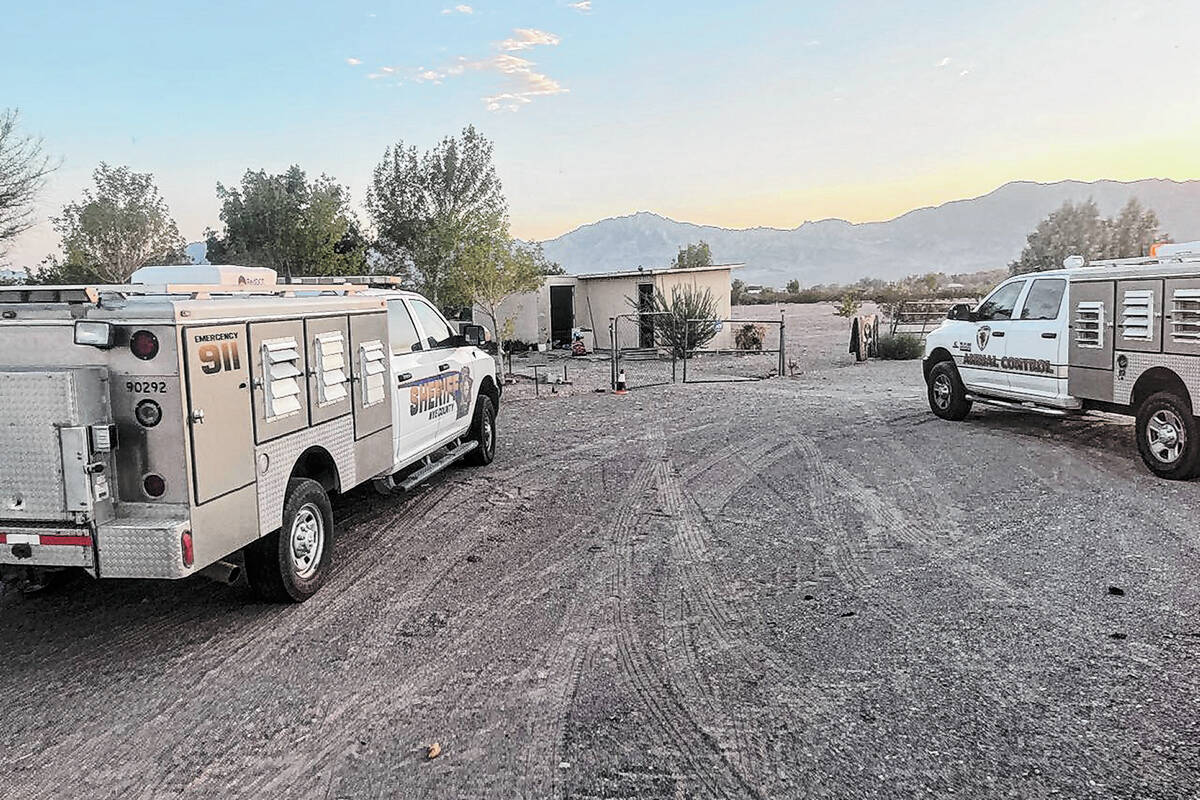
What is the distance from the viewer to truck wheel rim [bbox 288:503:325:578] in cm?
567

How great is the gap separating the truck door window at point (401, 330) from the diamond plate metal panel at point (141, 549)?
127 inches

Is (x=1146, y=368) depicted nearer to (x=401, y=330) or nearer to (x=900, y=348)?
(x=401, y=330)

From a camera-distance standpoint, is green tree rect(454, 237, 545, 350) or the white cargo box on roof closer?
the white cargo box on roof

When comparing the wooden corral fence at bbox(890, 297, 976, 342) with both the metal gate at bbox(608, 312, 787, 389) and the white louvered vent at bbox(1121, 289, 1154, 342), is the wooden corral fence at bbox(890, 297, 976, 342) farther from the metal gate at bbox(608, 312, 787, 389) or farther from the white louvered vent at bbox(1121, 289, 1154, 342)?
the white louvered vent at bbox(1121, 289, 1154, 342)

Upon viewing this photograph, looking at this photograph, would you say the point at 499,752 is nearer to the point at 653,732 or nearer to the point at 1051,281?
the point at 653,732

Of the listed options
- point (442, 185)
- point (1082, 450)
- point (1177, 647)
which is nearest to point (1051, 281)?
point (1082, 450)

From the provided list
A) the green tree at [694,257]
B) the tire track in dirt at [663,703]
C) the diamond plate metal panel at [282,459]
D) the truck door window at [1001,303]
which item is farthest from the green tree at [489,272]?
the green tree at [694,257]

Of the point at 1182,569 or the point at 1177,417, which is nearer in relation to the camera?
the point at 1182,569

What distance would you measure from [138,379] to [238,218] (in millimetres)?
30983

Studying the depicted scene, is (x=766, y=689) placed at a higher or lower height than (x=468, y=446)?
lower

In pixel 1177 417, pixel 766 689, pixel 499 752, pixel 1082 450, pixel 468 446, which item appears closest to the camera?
pixel 499 752

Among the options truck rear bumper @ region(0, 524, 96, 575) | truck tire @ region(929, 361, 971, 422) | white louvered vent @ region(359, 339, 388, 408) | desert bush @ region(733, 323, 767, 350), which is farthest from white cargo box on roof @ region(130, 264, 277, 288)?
desert bush @ region(733, 323, 767, 350)

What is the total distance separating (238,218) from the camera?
32.7m

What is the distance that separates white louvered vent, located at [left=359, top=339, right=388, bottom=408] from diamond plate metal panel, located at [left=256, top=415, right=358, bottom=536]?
1.44 feet
